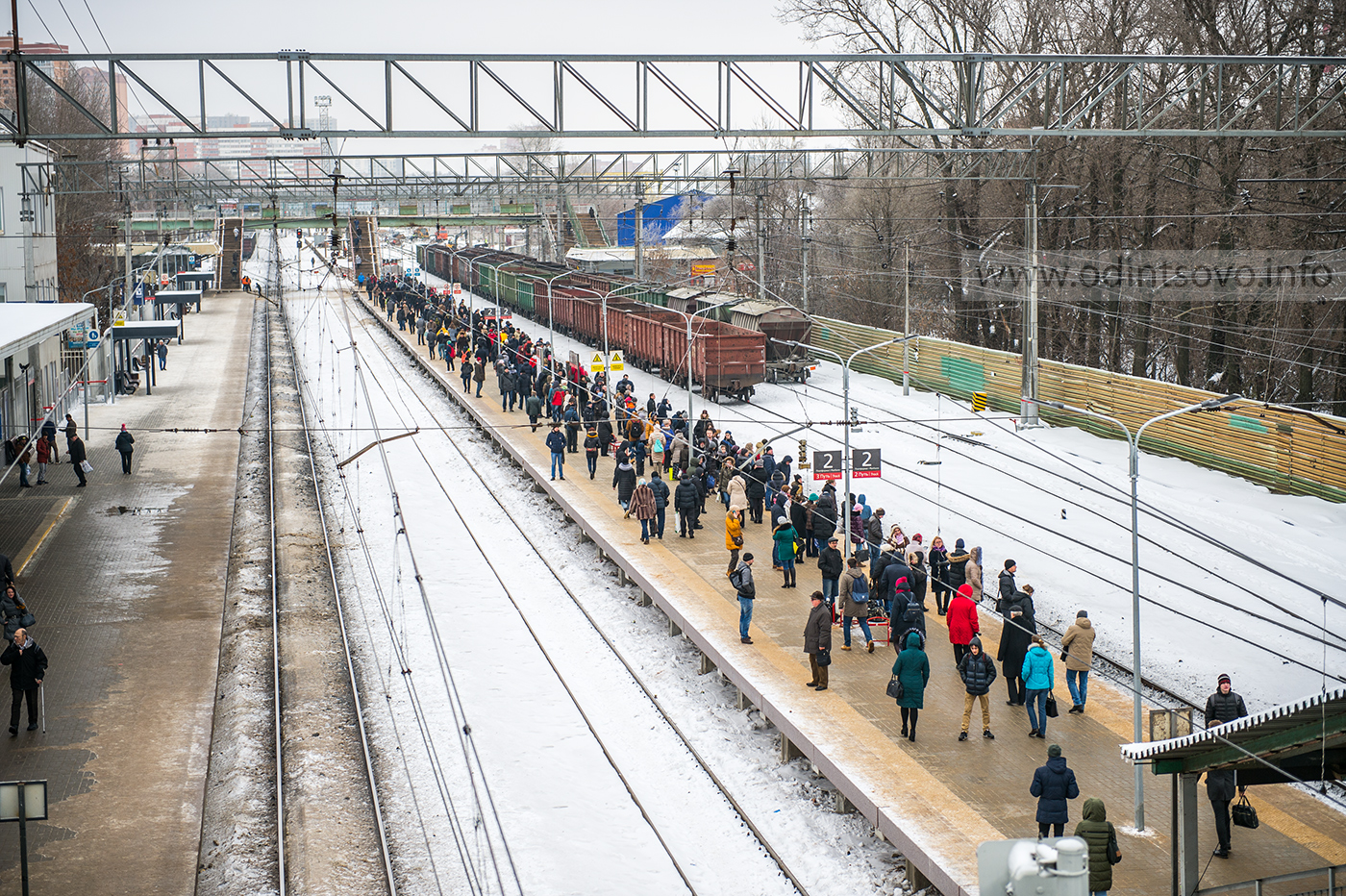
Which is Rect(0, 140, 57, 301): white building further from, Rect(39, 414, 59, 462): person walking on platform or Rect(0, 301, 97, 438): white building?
Rect(39, 414, 59, 462): person walking on platform

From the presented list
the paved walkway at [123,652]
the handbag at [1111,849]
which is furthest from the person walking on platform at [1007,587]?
the paved walkway at [123,652]

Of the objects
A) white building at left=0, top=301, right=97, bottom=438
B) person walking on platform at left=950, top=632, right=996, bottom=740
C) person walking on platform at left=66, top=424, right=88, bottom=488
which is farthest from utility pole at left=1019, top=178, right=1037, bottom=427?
person walking on platform at left=66, top=424, right=88, bottom=488

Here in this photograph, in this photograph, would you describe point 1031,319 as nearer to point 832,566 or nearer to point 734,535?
point 734,535

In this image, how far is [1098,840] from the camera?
33.2ft

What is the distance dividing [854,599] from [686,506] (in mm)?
6010

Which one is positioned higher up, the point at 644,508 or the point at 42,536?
the point at 644,508

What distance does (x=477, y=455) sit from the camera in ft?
108

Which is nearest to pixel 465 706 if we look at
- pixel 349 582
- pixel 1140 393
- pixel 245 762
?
pixel 245 762

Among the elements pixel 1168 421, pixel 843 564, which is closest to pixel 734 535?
pixel 843 564

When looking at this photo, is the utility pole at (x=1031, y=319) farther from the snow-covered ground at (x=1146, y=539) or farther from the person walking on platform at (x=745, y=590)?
the person walking on platform at (x=745, y=590)

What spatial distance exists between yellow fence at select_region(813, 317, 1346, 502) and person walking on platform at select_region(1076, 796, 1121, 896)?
10131 mm

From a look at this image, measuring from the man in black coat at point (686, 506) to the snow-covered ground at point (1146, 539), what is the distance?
2.61 m

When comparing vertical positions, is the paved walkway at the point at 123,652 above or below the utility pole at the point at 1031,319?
below

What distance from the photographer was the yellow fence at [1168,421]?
25.6 m
